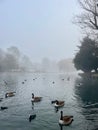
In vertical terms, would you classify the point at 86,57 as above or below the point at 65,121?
above

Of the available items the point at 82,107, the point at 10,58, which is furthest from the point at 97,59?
the point at 10,58

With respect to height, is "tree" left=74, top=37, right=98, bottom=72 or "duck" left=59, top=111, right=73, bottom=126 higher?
"tree" left=74, top=37, right=98, bottom=72

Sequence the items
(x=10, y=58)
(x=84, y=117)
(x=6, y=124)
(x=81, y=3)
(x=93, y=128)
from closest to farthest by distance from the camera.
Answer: (x=93, y=128) → (x=6, y=124) → (x=84, y=117) → (x=81, y=3) → (x=10, y=58)

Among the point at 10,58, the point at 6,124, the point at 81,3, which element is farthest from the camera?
the point at 10,58

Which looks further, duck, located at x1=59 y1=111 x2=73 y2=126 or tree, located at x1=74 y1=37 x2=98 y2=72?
tree, located at x1=74 y1=37 x2=98 y2=72

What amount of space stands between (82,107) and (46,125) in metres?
10.0

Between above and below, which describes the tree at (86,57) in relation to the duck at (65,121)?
above

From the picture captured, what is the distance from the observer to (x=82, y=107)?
37094 millimetres

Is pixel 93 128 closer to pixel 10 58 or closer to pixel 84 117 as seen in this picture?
pixel 84 117

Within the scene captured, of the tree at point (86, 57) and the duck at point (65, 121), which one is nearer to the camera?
the duck at point (65, 121)

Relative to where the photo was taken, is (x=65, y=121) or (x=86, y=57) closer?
(x=65, y=121)

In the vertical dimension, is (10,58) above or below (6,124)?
above

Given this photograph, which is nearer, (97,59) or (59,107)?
(59,107)

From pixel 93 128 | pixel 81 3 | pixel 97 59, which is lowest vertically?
pixel 93 128
